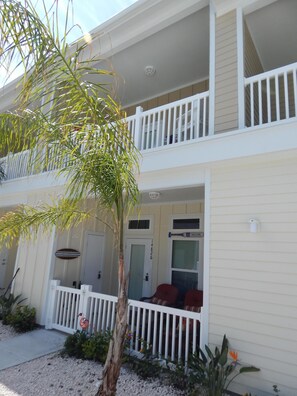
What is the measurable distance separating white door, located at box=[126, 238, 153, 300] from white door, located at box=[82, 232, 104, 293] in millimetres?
839

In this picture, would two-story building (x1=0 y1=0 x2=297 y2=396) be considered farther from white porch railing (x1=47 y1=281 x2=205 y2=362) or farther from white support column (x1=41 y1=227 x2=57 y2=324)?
white porch railing (x1=47 y1=281 x2=205 y2=362)

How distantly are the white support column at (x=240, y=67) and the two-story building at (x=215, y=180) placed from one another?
0.02 m

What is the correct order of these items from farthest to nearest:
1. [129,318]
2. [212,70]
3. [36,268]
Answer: [36,268] → [129,318] → [212,70]

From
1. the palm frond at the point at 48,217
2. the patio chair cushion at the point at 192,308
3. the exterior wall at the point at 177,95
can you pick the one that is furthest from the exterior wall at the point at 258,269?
the exterior wall at the point at 177,95

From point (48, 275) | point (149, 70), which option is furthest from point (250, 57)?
point (48, 275)

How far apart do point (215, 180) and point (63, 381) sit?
375 centimetres

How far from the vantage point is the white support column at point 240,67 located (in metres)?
4.40

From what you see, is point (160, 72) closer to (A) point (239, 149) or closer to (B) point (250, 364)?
(A) point (239, 149)

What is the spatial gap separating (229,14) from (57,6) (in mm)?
4027

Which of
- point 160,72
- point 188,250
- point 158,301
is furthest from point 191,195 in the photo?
point 160,72

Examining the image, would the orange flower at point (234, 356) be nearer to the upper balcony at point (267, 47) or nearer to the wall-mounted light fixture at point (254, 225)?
the wall-mounted light fixture at point (254, 225)

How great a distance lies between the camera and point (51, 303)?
6262mm

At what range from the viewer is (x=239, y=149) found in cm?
407

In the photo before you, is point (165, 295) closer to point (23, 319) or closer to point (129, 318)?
point (129, 318)
